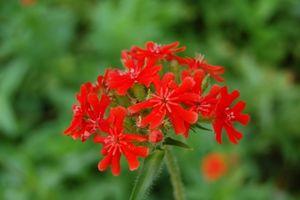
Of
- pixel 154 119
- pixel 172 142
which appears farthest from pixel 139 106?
pixel 172 142

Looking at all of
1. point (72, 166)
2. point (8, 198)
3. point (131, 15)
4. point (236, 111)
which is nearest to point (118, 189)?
point (72, 166)

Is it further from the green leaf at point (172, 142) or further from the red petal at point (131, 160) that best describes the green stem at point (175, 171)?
the red petal at point (131, 160)

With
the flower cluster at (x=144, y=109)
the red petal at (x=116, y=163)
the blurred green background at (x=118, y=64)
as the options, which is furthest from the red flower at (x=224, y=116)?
the blurred green background at (x=118, y=64)

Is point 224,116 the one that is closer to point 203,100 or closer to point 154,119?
point 203,100

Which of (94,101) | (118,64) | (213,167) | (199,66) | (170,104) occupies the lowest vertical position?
(170,104)

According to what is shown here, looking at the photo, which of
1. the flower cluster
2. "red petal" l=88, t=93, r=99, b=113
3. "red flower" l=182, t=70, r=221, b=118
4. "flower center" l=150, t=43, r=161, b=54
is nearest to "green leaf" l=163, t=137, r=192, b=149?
the flower cluster

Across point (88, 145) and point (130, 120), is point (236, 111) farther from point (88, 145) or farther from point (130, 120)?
point (88, 145)

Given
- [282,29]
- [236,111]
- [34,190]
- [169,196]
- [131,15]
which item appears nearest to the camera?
[236,111]

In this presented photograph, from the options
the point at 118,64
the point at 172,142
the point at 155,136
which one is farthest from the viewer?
the point at 118,64
